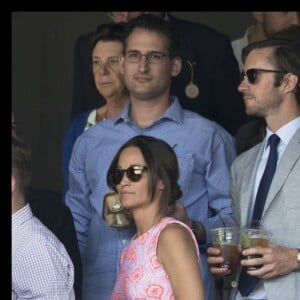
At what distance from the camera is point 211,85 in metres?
6.76

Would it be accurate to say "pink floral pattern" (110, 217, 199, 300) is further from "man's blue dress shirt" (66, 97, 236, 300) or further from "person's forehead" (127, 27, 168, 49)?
"person's forehead" (127, 27, 168, 49)

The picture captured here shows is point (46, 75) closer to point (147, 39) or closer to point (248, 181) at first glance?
point (147, 39)

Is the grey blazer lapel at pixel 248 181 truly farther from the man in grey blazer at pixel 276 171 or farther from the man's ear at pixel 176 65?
the man's ear at pixel 176 65

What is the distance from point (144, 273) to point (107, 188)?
98cm

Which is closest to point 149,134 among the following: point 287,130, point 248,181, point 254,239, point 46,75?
point 248,181

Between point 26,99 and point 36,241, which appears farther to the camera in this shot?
point 26,99

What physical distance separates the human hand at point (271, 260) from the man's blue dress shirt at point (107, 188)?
565 mm

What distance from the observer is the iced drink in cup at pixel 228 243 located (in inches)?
206

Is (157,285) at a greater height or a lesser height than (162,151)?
lesser

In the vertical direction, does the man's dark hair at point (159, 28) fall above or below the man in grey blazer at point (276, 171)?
above

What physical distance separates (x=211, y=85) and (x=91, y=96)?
2.35 feet

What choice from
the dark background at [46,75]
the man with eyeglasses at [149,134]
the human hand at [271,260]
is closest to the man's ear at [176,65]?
the man with eyeglasses at [149,134]

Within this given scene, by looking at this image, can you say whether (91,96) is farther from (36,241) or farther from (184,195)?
(36,241)
